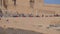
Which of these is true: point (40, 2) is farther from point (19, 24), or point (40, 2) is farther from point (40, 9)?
point (19, 24)

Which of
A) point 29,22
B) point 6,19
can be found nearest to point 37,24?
point 29,22

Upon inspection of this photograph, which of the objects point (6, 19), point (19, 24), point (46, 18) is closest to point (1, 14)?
point (6, 19)

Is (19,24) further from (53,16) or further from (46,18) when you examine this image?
(53,16)

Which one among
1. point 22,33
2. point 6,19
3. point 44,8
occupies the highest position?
point 44,8

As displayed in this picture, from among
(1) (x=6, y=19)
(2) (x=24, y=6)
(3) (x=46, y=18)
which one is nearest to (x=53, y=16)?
(3) (x=46, y=18)

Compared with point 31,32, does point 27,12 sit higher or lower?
higher

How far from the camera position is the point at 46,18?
1.45 meters

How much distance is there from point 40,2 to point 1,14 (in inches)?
18.4

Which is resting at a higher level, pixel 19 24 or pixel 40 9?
pixel 40 9

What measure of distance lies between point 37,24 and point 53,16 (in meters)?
0.24

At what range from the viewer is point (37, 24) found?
139cm

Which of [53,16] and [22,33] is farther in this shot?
[53,16]

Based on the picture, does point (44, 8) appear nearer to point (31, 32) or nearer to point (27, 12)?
point (27, 12)

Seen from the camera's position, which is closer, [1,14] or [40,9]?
[1,14]
